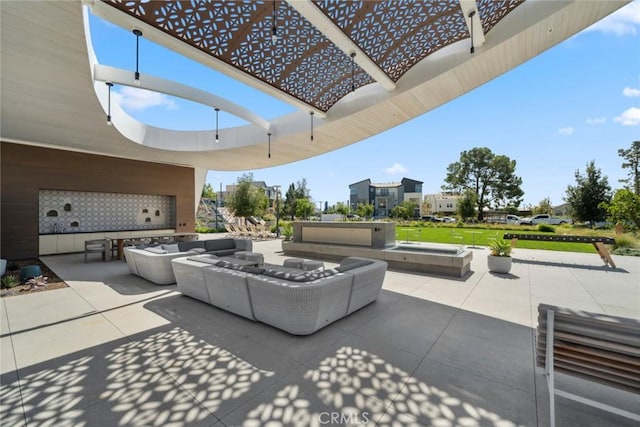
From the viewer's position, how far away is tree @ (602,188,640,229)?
984 cm

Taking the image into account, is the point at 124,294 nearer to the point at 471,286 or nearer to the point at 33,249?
the point at 471,286

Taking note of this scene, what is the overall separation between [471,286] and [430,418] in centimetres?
421

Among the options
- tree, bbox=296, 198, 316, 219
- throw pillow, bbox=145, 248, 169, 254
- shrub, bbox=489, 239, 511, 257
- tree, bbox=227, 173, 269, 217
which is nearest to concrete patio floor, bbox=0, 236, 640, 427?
throw pillow, bbox=145, 248, 169, 254

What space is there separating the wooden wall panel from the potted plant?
14008 millimetres

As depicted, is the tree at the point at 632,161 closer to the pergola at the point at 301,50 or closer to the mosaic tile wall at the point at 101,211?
the pergola at the point at 301,50

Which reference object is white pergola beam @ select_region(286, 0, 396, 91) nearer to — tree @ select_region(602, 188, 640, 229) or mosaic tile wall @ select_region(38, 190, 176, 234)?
tree @ select_region(602, 188, 640, 229)

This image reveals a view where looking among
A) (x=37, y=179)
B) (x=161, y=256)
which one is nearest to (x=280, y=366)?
(x=161, y=256)

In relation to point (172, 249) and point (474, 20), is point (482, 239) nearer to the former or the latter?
point (474, 20)

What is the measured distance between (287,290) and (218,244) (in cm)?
498

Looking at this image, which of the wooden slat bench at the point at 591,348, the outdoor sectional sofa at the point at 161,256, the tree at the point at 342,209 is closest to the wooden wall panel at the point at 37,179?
the outdoor sectional sofa at the point at 161,256

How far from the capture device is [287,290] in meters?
2.91

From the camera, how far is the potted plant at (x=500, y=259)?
6.32m

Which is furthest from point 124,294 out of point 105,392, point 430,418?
point 430,418

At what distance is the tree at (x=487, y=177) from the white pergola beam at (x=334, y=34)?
29900mm
